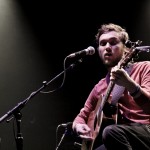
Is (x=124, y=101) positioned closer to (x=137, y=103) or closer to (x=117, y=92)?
(x=117, y=92)

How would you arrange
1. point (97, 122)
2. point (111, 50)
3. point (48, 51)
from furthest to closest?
point (48, 51)
point (111, 50)
point (97, 122)

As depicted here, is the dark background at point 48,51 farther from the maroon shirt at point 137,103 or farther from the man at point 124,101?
the maroon shirt at point 137,103

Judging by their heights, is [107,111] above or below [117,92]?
below

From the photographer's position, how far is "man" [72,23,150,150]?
2.23 metres

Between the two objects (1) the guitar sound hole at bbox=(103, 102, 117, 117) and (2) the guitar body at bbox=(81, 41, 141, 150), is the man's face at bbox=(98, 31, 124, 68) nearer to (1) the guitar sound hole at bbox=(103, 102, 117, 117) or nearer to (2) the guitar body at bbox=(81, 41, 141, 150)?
(2) the guitar body at bbox=(81, 41, 141, 150)

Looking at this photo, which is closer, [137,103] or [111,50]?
[137,103]

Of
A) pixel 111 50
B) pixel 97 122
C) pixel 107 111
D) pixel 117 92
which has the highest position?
pixel 111 50

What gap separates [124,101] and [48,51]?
2.83 meters

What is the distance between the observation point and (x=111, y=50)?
2.80 m

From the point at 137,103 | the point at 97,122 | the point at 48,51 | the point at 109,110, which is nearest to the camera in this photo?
the point at 137,103

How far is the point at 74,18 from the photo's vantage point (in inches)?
203

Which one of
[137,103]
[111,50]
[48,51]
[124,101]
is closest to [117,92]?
[124,101]

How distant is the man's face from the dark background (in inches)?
84.8

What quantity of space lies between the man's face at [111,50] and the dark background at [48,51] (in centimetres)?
216
